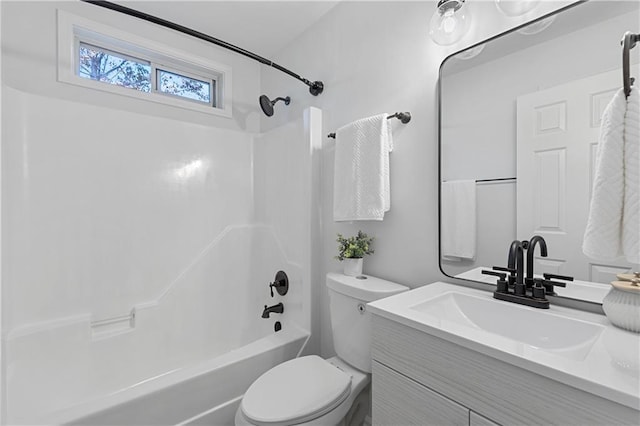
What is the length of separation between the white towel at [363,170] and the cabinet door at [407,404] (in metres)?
0.68

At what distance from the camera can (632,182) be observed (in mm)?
713

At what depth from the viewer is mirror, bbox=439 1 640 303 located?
885mm

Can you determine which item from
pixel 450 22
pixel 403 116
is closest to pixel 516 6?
pixel 450 22

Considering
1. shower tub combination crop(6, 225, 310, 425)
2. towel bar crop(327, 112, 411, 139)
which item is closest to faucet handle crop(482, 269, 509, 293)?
towel bar crop(327, 112, 411, 139)

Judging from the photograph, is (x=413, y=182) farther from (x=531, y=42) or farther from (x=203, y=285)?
(x=203, y=285)

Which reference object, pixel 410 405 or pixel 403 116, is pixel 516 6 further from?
pixel 410 405

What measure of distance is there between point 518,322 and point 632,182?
0.50 meters

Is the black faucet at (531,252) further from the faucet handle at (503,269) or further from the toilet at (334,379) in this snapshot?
the toilet at (334,379)

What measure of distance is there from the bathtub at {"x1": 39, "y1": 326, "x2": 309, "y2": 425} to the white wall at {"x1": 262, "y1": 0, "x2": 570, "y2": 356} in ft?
1.48

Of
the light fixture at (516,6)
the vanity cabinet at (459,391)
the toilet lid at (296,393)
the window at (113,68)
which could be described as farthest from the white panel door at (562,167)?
the window at (113,68)

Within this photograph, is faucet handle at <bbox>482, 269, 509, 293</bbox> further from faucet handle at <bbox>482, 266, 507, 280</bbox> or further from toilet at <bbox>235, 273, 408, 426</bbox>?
toilet at <bbox>235, 273, 408, 426</bbox>

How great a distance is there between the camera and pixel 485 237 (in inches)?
44.5

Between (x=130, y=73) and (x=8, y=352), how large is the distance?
172cm

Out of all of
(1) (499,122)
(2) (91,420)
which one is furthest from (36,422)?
(1) (499,122)
